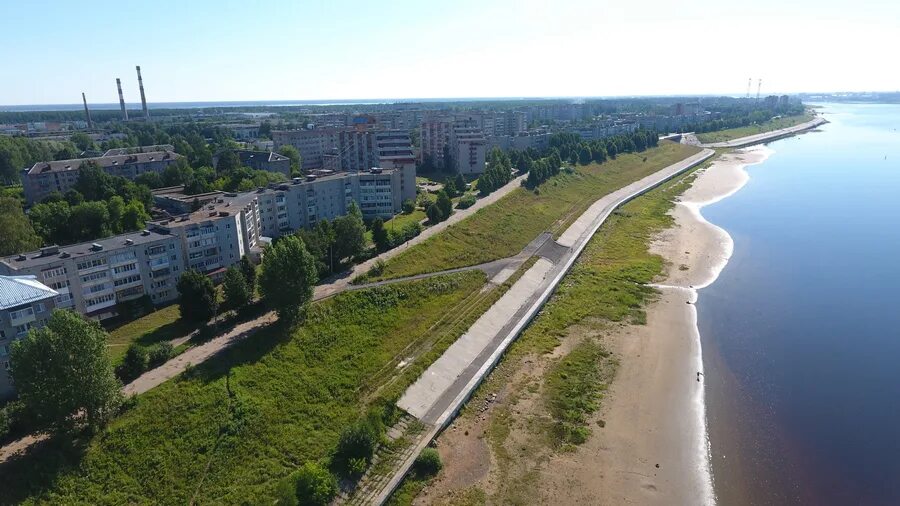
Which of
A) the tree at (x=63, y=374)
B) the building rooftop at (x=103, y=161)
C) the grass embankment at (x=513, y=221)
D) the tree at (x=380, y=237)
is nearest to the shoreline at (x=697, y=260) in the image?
the grass embankment at (x=513, y=221)

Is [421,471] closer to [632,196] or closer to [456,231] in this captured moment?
[456,231]

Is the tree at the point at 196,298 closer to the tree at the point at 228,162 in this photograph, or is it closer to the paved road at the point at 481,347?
the paved road at the point at 481,347

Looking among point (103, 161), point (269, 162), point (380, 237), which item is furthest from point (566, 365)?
point (103, 161)

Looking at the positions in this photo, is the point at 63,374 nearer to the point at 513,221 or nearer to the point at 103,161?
the point at 513,221

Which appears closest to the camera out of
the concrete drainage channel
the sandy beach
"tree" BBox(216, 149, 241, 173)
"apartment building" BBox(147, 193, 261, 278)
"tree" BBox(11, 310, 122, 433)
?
"tree" BBox(11, 310, 122, 433)

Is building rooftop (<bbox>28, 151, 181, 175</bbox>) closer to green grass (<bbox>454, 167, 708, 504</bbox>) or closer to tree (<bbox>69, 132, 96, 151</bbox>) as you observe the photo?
tree (<bbox>69, 132, 96, 151</bbox>)

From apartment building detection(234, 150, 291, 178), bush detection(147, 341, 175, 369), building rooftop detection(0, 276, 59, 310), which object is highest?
apartment building detection(234, 150, 291, 178)

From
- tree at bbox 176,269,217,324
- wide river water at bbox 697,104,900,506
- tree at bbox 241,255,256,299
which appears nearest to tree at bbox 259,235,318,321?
tree at bbox 176,269,217,324
